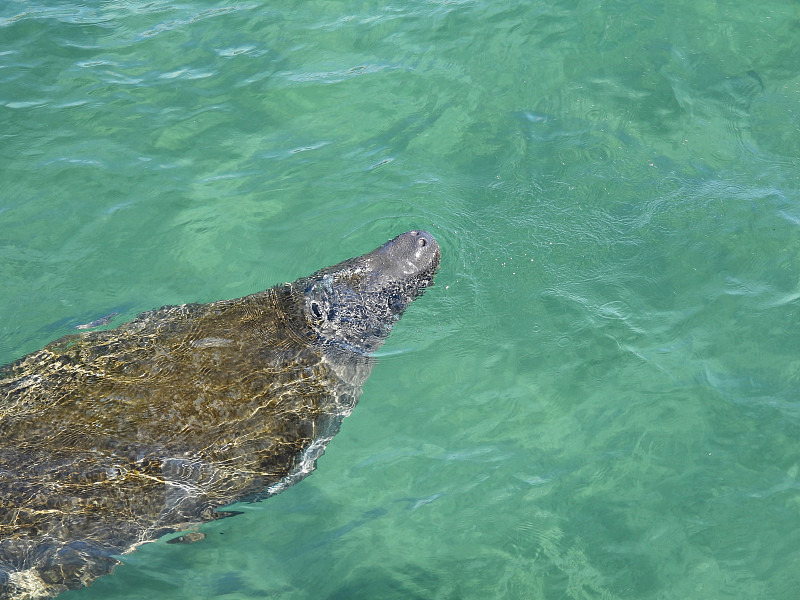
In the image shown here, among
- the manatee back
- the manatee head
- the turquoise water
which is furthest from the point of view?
the manatee head

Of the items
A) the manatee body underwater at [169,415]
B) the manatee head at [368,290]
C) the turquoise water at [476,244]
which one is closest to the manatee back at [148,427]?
the manatee body underwater at [169,415]

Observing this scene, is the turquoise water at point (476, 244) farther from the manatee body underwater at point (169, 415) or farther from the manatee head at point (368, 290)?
the manatee body underwater at point (169, 415)

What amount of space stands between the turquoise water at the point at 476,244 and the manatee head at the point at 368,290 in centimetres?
31

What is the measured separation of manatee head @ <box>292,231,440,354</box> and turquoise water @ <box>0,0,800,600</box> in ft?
1.03

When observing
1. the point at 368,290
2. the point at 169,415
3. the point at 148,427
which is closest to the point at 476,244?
the point at 368,290

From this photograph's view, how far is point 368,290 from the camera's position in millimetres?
7414

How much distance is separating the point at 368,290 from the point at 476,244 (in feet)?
5.73

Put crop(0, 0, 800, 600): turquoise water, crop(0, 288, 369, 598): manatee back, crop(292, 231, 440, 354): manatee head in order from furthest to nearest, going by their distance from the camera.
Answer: crop(292, 231, 440, 354): manatee head < crop(0, 0, 800, 600): turquoise water < crop(0, 288, 369, 598): manatee back

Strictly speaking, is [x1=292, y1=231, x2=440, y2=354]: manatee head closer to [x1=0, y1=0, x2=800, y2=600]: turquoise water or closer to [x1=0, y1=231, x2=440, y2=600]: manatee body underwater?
[x1=0, y1=231, x2=440, y2=600]: manatee body underwater

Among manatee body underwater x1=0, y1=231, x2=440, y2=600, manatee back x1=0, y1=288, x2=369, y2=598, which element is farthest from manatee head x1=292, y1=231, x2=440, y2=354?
manatee back x1=0, y1=288, x2=369, y2=598

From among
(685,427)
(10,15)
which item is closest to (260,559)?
(685,427)

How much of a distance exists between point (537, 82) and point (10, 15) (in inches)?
331

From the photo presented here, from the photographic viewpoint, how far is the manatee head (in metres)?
7.23

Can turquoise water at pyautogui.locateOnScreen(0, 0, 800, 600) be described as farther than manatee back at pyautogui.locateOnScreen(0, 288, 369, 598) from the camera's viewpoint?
Yes
